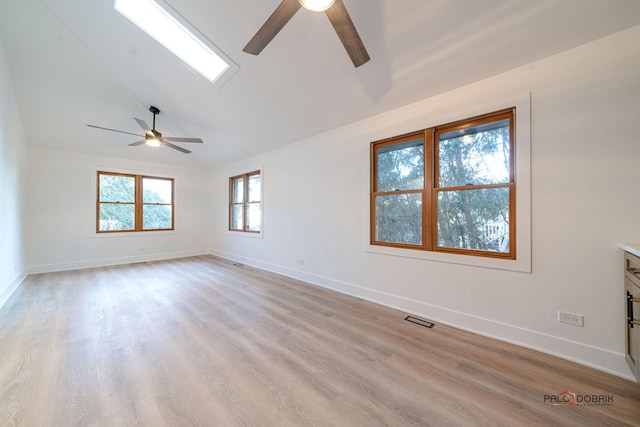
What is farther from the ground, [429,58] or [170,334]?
[429,58]

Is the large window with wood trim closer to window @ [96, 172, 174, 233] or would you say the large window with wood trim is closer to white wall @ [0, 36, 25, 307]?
white wall @ [0, 36, 25, 307]

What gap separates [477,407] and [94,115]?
691 cm

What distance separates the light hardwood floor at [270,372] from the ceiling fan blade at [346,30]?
255cm

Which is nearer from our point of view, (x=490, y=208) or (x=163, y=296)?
(x=490, y=208)

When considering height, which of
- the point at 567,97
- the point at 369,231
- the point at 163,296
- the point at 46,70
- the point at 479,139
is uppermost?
the point at 46,70

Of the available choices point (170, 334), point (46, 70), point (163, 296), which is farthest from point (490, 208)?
point (46, 70)

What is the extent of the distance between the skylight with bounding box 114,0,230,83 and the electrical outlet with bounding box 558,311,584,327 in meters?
4.60

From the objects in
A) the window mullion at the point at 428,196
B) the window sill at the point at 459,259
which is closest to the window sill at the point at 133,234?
the window sill at the point at 459,259

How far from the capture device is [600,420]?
1416mm

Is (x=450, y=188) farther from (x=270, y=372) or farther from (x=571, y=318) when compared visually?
(x=270, y=372)

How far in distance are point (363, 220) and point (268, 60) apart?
245 centimetres

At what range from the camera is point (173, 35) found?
3.09m

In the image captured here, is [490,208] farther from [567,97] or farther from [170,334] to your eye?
[170,334]

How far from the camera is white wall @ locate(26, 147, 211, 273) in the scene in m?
4.84
